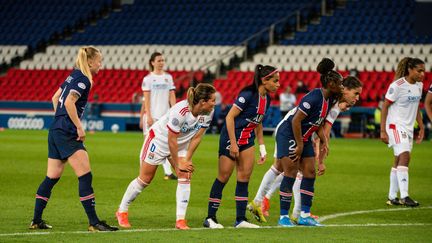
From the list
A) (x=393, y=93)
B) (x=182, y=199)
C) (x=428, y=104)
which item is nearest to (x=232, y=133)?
(x=182, y=199)

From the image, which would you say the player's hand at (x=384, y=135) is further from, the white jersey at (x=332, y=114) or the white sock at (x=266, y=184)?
the white sock at (x=266, y=184)

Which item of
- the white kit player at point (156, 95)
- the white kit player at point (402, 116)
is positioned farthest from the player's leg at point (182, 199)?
the white kit player at point (156, 95)

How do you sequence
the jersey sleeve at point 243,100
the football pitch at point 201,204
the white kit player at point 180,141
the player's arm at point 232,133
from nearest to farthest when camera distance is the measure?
the football pitch at point 201,204 < the white kit player at point 180,141 < the player's arm at point 232,133 < the jersey sleeve at point 243,100

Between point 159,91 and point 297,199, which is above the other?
point 159,91

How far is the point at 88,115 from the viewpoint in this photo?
36.8 metres

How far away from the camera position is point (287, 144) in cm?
1064

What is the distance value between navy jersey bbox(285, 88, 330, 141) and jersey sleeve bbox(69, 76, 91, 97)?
2521 millimetres

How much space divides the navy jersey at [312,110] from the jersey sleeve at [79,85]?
8.27 ft

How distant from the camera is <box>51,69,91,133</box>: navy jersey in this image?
31.3ft

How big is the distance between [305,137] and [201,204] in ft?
9.39

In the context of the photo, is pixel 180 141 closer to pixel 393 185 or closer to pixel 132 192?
pixel 132 192

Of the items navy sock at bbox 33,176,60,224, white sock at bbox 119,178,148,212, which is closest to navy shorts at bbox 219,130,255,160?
white sock at bbox 119,178,148,212

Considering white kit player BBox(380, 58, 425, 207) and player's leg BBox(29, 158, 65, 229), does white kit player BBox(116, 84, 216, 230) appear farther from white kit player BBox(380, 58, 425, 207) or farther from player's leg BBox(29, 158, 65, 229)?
white kit player BBox(380, 58, 425, 207)

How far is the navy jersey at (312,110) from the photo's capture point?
1033cm
